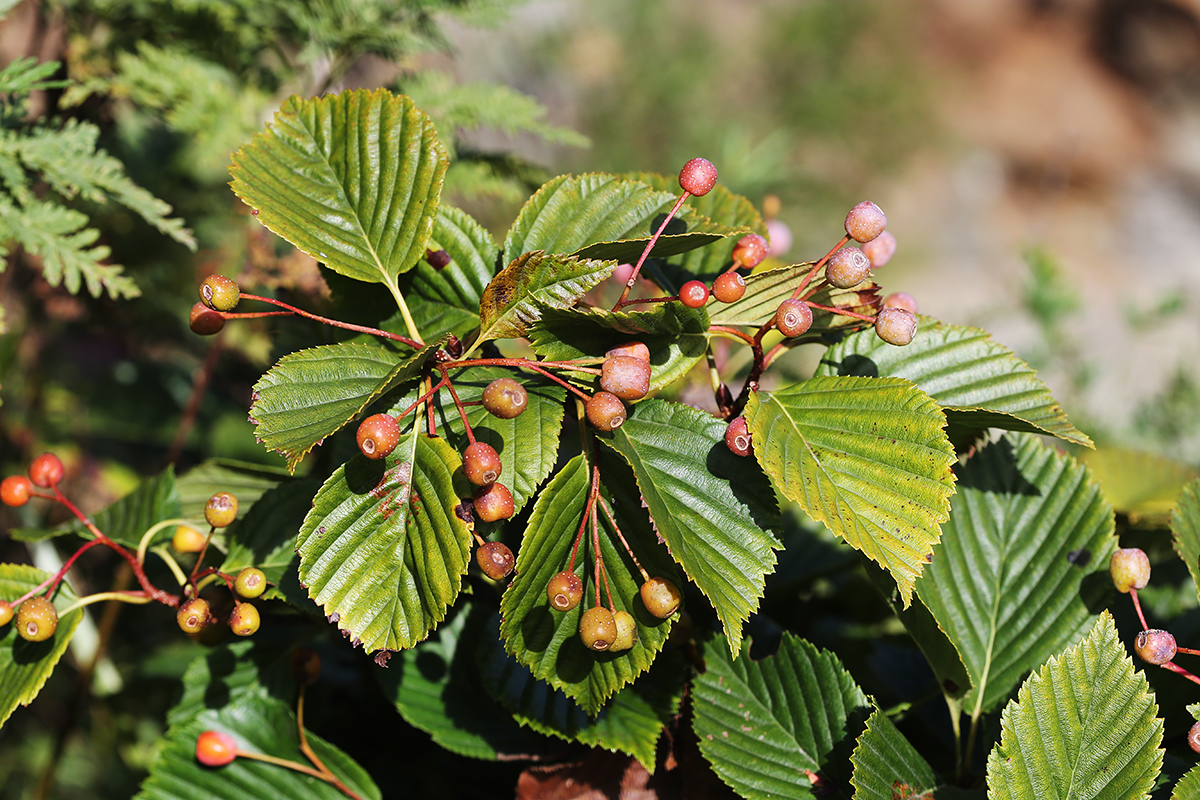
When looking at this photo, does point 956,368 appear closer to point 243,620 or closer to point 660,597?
point 660,597

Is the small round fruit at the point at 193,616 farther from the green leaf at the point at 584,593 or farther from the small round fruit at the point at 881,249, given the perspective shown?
the small round fruit at the point at 881,249

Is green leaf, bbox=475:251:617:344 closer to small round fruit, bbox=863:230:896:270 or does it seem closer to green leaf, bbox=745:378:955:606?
green leaf, bbox=745:378:955:606

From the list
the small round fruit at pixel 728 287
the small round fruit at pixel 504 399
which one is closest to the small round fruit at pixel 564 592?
the small round fruit at pixel 504 399

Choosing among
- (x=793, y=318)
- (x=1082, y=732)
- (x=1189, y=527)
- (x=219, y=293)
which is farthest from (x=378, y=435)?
(x=1189, y=527)

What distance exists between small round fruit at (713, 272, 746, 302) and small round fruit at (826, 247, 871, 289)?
0.07 m

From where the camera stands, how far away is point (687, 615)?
0.73 m

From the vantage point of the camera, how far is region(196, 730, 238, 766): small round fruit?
734mm

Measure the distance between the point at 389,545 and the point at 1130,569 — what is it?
0.60 metres

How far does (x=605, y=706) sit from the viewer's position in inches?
28.1

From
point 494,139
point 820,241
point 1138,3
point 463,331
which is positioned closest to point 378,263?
point 463,331

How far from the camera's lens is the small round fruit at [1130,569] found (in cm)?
67

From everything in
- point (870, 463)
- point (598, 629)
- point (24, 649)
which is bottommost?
point (24, 649)

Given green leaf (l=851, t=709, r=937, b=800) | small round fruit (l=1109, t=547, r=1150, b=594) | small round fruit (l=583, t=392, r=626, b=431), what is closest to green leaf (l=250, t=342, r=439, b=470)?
small round fruit (l=583, t=392, r=626, b=431)

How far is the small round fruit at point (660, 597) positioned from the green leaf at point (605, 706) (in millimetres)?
154
